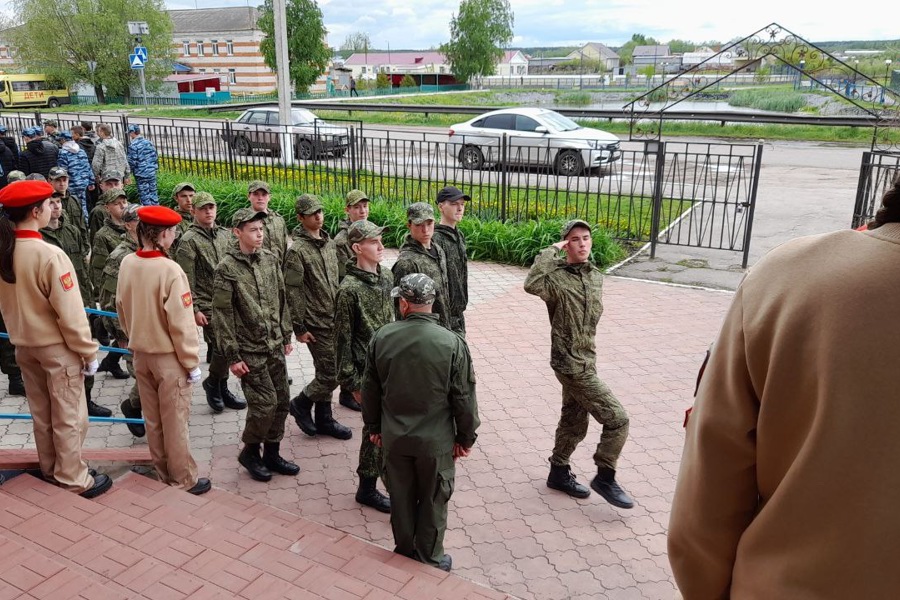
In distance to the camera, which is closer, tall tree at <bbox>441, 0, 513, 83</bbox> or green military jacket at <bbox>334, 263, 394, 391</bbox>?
green military jacket at <bbox>334, 263, 394, 391</bbox>

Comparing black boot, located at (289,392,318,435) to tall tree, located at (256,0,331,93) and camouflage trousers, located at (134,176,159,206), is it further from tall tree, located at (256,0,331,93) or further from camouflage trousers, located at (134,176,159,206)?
tall tree, located at (256,0,331,93)

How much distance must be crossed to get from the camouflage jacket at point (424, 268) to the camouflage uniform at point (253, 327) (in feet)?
3.07

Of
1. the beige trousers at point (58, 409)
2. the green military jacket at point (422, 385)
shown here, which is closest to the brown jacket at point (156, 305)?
the beige trousers at point (58, 409)

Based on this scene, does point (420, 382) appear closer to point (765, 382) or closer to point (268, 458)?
point (268, 458)

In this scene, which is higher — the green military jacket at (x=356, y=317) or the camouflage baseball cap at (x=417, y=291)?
the camouflage baseball cap at (x=417, y=291)

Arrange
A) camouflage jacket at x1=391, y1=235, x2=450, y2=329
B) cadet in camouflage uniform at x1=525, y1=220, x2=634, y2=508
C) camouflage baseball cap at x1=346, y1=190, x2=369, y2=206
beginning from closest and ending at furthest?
cadet in camouflage uniform at x1=525, y1=220, x2=634, y2=508
camouflage jacket at x1=391, y1=235, x2=450, y2=329
camouflage baseball cap at x1=346, y1=190, x2=369, y2=206

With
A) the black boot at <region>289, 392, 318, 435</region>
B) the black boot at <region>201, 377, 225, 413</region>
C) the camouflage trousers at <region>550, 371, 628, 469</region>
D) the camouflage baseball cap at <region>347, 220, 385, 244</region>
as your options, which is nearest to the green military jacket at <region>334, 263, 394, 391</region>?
the camouflage baseball cap at <region>347, 220, 385, 244</region>

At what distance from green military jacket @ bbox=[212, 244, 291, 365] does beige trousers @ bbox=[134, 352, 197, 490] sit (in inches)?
18.2

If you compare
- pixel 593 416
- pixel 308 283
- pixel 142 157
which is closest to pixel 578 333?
pixel 593 416

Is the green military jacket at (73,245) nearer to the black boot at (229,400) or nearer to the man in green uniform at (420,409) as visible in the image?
the black boot at (229,400)

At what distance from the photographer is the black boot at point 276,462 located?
5125 mm

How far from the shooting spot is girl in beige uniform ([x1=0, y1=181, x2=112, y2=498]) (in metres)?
4.01

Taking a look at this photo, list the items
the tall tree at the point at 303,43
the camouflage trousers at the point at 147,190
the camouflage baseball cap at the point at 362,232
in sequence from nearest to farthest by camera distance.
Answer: the camouflage baseball cap at the point at 362,232, the camouflage trousers at the point at 147,190, the tall tree at the point at 303,43

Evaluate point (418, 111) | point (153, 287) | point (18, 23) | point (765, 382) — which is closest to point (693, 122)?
point (418, 111)
